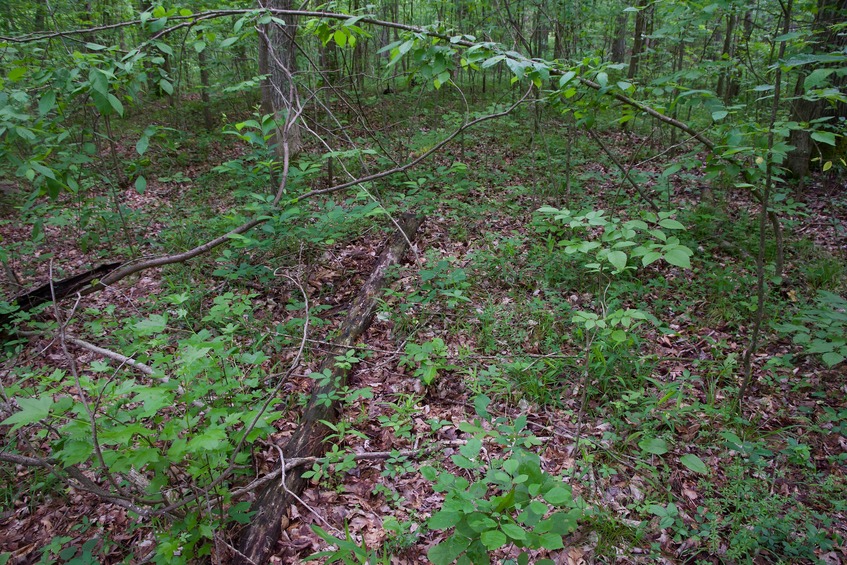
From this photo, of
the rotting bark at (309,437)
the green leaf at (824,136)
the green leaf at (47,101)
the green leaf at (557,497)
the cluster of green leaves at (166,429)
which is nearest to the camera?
the green leaf at (557,497)

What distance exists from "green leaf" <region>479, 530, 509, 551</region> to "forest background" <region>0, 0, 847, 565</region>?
2 cm

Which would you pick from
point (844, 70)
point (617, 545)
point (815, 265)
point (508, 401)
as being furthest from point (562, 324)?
point (815, 265)

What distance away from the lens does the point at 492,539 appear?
1.69 m

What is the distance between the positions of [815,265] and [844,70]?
10.5 feet

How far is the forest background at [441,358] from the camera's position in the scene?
2438mm

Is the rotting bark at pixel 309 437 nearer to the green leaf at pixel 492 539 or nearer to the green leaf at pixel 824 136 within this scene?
the green leaf at pixel 492 539

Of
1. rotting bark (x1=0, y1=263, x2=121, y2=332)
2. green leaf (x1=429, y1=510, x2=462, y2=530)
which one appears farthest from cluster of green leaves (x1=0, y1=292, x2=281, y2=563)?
rotting bark (x1=0, y1=263, x2=121, y2=332)

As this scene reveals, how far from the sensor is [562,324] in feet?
14.1

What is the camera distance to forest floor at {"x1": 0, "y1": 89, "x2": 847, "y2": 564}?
2.70 metres

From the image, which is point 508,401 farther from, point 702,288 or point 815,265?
point 815,265

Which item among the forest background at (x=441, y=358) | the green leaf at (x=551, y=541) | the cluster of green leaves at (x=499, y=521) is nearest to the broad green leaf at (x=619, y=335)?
the forest background at (x=441, y=358)

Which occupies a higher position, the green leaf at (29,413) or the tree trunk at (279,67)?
the tree trunk at (279,67)

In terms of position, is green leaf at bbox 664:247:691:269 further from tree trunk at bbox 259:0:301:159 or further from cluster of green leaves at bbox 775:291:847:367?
tree trunk at bbox 259:0:301:159

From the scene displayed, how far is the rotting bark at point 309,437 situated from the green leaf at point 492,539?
60.6 inches
